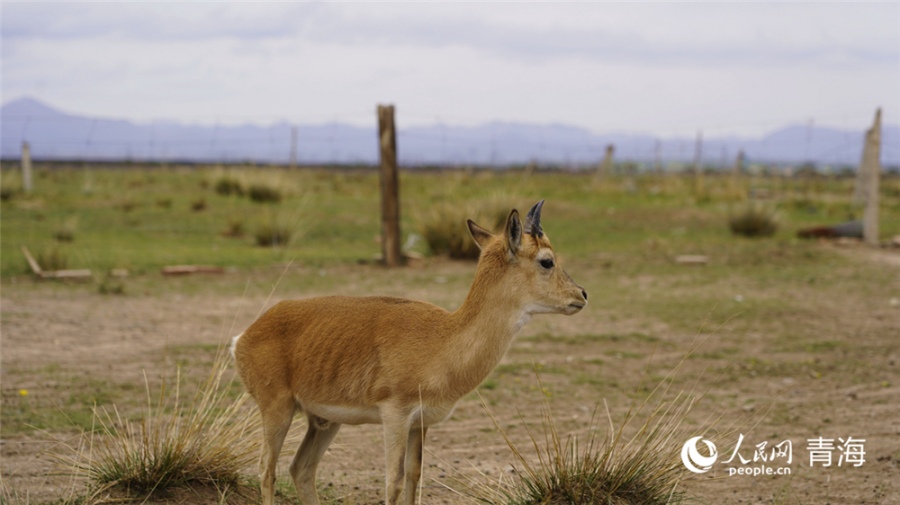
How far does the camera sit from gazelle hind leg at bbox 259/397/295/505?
5.41 metres

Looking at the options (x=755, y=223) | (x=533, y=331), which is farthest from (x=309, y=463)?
(x=755, y=223)

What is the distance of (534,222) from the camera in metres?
5.34

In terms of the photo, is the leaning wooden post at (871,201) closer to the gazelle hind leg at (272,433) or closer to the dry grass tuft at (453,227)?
the dry grass tuft at (453,227)

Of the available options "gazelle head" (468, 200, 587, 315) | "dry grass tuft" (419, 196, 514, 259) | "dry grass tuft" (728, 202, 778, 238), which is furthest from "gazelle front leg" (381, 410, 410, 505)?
"dry grass tuft" (728, 202, 778, 238)

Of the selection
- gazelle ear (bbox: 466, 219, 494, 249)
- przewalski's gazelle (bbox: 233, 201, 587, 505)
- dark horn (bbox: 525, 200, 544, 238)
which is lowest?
przewalski's gazelle (bbox: 233, 201, 587, 505)

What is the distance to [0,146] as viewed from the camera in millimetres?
30656

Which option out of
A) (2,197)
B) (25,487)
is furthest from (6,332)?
(2,197)

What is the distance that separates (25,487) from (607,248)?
14.7m

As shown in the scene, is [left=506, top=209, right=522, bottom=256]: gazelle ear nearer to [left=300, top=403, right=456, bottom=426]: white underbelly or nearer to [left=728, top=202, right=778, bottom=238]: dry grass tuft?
[left=300, top=403, right=456, bottom=426]: white underbelly

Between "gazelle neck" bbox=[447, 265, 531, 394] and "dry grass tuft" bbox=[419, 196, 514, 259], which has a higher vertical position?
"gazelle neck" bbox=[447, 265, 531, 394]

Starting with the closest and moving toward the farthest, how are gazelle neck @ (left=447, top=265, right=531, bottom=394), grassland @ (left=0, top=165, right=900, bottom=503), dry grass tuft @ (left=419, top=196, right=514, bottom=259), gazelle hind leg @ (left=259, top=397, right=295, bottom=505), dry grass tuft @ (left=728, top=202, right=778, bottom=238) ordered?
gazelle neck @ (left=447, top=265, right=531, bottom=394) → gazelle hind leg @ (left=259, top=397, right=295, bottom=505) → grassland @ (left=0, top=165, right=900, bottom=503) → dry grass tuft @ (left=419, top=196, right=514, bottom=259) → dry grass tuft @ (left=728, top=202, right=778, bottom=238)

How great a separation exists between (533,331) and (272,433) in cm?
701

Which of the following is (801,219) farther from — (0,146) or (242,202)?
(0,146)

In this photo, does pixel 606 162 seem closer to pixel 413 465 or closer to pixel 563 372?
pixel 563 372
